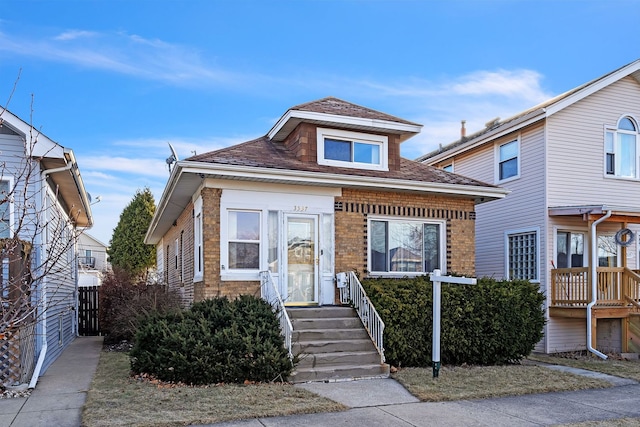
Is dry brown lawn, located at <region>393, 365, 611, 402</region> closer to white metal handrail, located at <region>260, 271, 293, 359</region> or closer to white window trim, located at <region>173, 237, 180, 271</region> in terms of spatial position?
white metal handrail, located at <region>260, 271, 293, 359</region>

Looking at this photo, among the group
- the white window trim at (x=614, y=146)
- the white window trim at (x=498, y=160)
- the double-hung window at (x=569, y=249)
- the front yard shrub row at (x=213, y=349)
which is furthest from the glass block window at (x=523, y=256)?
the front yard shrub row at (x=213, y=349)

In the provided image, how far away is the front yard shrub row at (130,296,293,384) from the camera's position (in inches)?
341

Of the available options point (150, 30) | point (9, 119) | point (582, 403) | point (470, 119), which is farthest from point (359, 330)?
point (470, 119)

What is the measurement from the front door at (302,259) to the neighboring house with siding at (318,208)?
0.07ft

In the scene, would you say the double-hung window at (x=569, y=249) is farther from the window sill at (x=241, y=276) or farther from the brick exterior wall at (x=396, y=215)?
the window sill at (x=241, y=276)

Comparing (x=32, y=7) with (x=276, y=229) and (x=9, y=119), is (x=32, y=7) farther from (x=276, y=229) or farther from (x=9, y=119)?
(x=276, y=229)

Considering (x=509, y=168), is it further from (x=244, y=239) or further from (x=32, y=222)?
(x=32, y=222)

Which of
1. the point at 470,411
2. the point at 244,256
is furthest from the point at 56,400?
the point at 470,411

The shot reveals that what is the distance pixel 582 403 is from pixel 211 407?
546 centimetres

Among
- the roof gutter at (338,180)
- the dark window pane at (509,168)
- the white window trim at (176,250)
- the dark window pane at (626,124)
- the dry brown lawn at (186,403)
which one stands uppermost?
the dark window pane at (626,124)

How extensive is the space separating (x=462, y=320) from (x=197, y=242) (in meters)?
5.97

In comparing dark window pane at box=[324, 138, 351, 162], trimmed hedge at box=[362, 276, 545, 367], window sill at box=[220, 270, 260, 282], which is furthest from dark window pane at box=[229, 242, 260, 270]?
dark window pane at box=[324, 138, 351, 162]

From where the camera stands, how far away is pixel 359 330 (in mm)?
10688

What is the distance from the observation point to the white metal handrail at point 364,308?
10.2 meters
